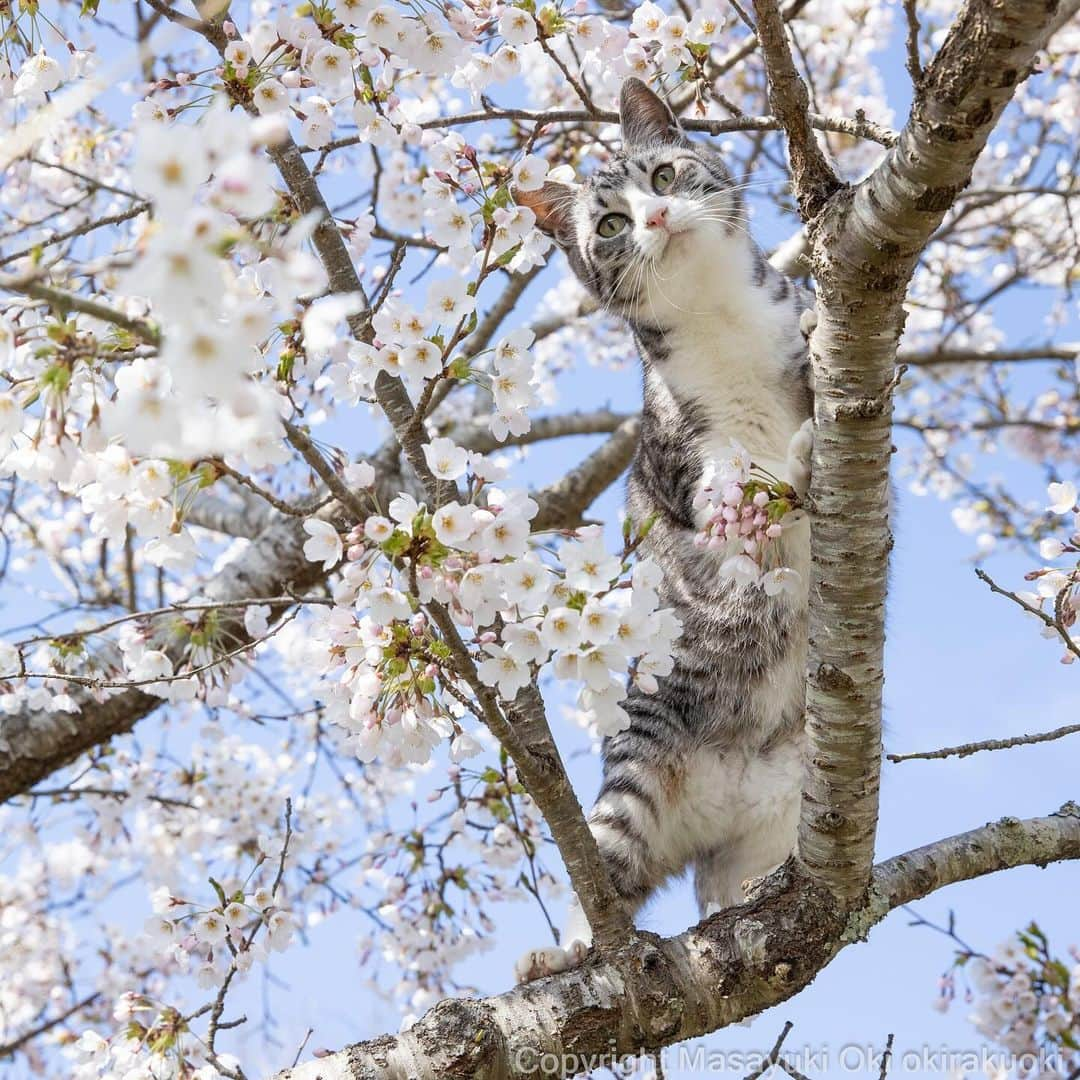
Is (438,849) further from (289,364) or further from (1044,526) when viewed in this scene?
(1044,526)

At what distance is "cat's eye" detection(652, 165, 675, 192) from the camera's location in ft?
13.0

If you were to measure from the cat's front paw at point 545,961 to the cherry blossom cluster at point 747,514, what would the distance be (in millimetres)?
1277

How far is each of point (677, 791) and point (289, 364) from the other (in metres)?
1.98

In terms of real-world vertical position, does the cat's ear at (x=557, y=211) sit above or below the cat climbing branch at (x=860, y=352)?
above

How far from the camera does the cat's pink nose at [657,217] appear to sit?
3531mm

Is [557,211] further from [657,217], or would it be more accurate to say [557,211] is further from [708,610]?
[708,610]

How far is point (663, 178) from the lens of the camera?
3.97 m

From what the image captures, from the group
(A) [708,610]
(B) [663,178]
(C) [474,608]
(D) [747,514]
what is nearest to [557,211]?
(B) [663,178]

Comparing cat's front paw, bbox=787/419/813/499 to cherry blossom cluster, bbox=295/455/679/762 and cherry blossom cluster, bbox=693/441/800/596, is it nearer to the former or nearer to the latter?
cherry blossom cluster, bbox=693/441/800/596

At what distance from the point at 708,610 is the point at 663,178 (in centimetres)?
167

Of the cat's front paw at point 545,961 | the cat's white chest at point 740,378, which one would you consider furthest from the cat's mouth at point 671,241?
the cat's front paw at point 545,961

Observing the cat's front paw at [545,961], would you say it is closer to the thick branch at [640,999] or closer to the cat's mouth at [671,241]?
the thick branch at [640,999]

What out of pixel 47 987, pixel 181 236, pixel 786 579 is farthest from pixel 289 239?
pixel 47 987

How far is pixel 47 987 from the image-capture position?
791 centimetres
